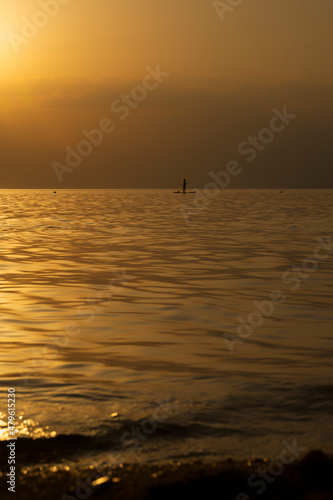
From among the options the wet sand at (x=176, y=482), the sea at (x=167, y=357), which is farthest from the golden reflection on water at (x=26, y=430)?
the wet sand at (x=176, y=482)

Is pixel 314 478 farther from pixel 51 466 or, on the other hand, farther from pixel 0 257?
pixel 0 257

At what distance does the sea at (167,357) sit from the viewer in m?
6.70

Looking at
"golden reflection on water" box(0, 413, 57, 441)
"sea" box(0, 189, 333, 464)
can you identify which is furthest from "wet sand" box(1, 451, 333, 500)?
"golden reflection on water" box(0, 413, 57, 441)

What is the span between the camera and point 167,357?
1059 centimetres

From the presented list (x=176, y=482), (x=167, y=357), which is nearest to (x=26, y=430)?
(x=176, y=482)

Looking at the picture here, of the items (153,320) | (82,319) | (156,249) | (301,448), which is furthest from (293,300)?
(156,249)

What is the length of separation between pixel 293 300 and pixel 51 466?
10803mm

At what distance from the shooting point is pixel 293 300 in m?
15.9

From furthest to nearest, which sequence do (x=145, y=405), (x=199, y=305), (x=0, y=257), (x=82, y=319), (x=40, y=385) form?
(x=0, y=257) < (x=199, y=305) < (x=82, y=319) < (x=40, y=385) < (x=145, y=405)

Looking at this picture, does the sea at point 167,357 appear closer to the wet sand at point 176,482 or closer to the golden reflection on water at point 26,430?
the golden reflection on water at point 26,430

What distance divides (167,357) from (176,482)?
5.13 meters

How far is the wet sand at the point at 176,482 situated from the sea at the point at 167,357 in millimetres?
306

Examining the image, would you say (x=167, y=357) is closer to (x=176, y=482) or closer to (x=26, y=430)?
(x=26, y=430)

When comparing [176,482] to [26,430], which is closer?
[176,482]
